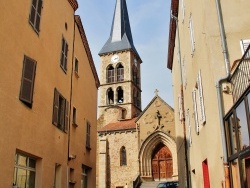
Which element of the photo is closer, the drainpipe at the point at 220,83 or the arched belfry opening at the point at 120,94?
the drainpipe at the point at 220,83

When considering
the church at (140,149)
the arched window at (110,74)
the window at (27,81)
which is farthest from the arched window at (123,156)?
the window at (27,81)

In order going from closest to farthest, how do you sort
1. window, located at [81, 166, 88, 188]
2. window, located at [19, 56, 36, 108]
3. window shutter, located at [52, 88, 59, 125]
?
window, located at [19, 56, 36, 108] → window shutter, located at [52, 88, 59, 125] → window, located at [81, 166, 88, 188]

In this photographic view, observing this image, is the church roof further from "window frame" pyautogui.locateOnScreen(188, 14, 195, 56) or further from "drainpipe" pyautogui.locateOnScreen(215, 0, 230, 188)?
"drainpipe" pyautogui.locateOnScreen(215, 0, 230, 188)

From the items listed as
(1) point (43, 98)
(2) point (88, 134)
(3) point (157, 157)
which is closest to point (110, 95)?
(3) point (157, 157)

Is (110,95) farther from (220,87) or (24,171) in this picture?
(220,87)

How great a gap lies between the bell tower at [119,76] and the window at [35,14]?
112ft

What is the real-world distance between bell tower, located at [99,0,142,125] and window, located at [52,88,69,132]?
31.6 m

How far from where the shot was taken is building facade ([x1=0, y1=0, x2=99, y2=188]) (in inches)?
300

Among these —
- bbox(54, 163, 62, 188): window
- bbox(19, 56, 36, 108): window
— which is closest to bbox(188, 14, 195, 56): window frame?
bbox(19, 56, 36, 108): window

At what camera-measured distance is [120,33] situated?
53.5 meters

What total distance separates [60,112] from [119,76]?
124ft

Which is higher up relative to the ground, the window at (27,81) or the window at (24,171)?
the window at (27,81)

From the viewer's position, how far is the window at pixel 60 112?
1094cm

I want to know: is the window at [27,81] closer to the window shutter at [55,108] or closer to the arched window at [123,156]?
the window shutter at [55,108]
